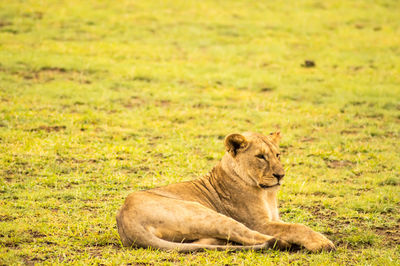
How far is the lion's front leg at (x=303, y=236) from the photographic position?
577 cm

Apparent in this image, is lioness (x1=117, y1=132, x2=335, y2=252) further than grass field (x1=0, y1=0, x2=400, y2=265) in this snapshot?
No

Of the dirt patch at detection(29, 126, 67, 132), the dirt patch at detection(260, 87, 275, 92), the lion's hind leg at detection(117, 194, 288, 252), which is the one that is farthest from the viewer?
the dirt patch at detection(260, 87, 275, 92)

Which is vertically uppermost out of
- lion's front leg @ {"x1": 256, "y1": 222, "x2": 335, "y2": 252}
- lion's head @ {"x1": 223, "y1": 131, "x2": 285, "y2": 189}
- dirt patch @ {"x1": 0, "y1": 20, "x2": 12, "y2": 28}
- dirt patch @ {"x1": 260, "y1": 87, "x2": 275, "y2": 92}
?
dirt patch @ {"x1": 0, "y1": 20, "x2": 12, "y2": 28}

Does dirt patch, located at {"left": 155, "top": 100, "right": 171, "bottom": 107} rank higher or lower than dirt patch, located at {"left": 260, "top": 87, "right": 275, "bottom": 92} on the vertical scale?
lower

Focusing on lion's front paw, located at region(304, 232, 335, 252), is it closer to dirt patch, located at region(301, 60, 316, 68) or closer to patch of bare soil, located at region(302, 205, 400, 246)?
patch of bare soil, located at region(302, 205, 400, 246)

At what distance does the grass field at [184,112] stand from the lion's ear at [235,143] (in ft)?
4.41

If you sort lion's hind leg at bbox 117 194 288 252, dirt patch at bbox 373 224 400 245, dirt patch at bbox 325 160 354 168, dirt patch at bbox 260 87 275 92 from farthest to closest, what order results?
dirt patch at bbox 260 87 275 92, dirt patch at bbox 325 160 354 168, dirt patch at bbox 373 224 400 245, lion's hind leg at bbox 117 194 288 252

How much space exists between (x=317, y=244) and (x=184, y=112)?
7.59 meters

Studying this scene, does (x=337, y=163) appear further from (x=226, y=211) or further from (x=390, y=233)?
(x=226, y=211)

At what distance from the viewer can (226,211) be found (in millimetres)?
6418

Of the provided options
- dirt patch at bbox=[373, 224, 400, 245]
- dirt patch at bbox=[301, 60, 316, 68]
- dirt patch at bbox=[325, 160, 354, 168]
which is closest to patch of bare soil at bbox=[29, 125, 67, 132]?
dirt patch at bbox=[325, 160, 354, 168]

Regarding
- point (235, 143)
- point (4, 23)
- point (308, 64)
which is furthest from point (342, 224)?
point (4, 23)

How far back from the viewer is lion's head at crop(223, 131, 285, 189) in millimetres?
6250

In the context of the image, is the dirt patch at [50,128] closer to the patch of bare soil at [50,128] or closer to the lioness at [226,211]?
the patch of bare soil at [50,128]
